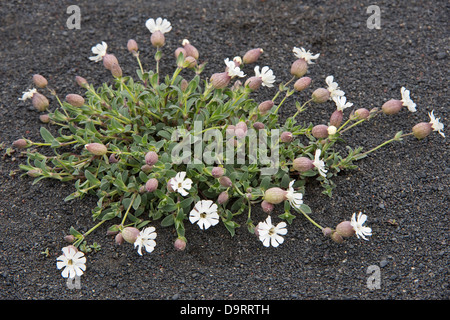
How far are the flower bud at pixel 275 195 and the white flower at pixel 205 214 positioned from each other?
0.25 m

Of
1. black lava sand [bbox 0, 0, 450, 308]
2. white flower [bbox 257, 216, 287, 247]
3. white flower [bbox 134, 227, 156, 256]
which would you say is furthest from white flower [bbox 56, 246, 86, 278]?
white flower [bbox 257, 216, 287, 247]

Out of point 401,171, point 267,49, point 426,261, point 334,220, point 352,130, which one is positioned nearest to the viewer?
point 426,261

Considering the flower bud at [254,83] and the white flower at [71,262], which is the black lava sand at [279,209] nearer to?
the white flower at [71,262]

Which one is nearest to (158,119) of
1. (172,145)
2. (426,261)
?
(172,145)

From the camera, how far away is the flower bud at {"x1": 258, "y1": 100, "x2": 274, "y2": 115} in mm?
2642

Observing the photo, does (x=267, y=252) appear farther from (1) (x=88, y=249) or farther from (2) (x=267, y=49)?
(2) (x=267, y=49)

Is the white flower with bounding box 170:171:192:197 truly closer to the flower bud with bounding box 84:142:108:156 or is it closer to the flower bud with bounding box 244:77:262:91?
the flower bud with bounding box 84:142:108:156

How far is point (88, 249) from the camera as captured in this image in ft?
8.29

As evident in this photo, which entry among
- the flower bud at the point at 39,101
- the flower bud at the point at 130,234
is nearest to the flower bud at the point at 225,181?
the flower bud at the point at 130,234

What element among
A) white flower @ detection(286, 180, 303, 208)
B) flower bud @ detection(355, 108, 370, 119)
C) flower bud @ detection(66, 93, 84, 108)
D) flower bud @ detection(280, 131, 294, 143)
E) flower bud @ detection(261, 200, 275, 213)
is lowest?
flower bud @ detection(261, 200, 275, 213)

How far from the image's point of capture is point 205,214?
8.04ft

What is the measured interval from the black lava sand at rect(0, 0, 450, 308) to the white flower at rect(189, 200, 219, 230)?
0.69 ft

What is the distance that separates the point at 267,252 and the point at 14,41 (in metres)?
2.30

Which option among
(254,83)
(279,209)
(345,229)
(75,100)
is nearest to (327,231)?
(345,229)
